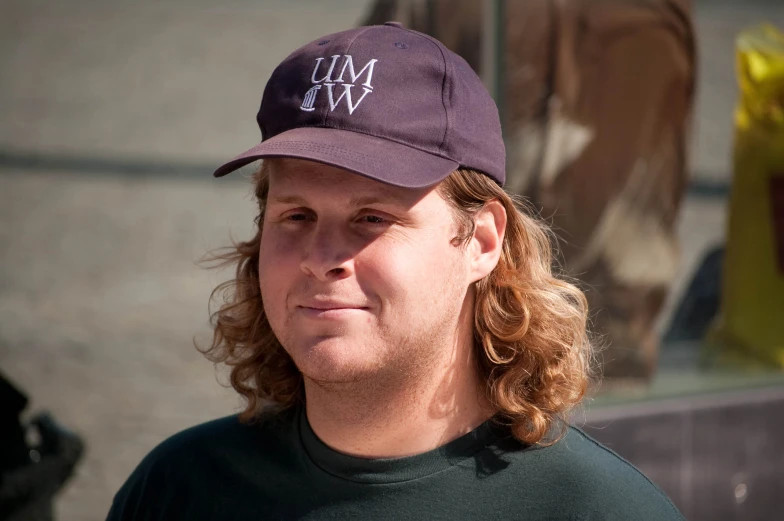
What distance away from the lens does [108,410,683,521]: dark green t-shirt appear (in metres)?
1.68

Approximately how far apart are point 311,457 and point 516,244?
606mm

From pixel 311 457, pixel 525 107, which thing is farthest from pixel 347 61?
pixel 525 107

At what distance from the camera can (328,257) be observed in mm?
1671

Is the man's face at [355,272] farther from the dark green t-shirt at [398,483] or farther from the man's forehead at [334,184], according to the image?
the dark green t-shirt at [398,483]

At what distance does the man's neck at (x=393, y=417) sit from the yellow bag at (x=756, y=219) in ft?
11.0

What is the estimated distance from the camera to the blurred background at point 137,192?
4613mm

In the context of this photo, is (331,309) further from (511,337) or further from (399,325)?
(511,337)

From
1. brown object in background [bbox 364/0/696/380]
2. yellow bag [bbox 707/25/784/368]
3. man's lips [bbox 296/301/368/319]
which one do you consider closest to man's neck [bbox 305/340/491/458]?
man's lips [bbox 296/301/368/319]

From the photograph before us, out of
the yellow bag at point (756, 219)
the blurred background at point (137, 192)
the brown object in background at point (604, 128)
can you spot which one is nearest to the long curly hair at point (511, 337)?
the blurred background at point (137, 192)

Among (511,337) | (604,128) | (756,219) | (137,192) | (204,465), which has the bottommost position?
(137,192)

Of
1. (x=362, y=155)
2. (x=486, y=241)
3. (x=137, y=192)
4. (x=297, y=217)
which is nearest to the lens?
(x=362, y=155)

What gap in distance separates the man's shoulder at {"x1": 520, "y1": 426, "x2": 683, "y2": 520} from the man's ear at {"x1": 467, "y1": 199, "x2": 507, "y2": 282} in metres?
0.36

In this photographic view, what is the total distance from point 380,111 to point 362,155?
100 mm

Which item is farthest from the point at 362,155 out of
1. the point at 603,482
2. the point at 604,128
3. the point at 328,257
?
the point at 604,128
